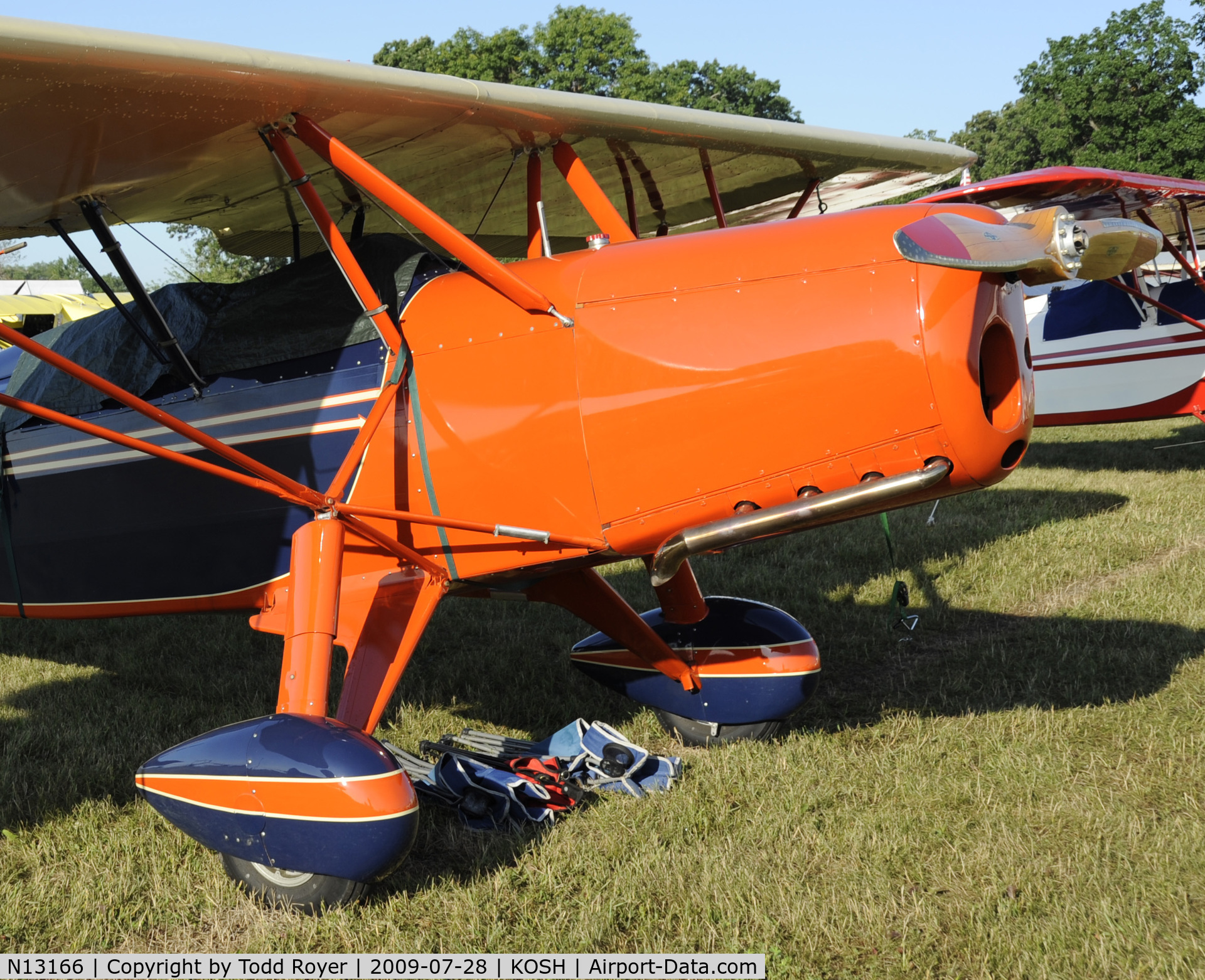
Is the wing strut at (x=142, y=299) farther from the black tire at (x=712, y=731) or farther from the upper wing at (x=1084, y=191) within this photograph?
the upper wing at (x=1084, y=191)

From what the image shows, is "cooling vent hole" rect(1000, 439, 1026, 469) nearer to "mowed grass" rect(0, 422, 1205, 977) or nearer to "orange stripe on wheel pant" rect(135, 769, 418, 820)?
"mowed grass" rect(0, 422, 1205, 977)

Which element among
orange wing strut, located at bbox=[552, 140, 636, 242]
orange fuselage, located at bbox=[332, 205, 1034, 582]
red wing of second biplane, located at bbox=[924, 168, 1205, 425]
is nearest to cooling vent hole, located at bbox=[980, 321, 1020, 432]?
orange fuselage, located at bbox=[332, 205, 1034, 582]

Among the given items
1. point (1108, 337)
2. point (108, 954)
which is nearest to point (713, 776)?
point (108, 954)

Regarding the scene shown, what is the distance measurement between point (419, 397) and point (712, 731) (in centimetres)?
199

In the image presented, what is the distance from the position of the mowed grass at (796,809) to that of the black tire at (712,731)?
0.08 meters

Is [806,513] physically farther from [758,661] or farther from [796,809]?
[758,661]

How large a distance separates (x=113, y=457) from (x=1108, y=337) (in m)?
A: 10.3

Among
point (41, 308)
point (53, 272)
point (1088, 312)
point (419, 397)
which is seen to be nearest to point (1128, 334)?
point (1088, 312)

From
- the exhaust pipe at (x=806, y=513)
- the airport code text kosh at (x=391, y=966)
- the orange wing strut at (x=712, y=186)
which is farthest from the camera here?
the orange wing strut at (x=712, y=186)

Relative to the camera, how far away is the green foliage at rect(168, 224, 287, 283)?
6.16 meters

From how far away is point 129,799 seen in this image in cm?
402

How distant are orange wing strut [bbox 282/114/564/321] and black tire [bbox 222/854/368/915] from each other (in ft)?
6.57

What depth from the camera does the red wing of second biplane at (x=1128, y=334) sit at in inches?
392

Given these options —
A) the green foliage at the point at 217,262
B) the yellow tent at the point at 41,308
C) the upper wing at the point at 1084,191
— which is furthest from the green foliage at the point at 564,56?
the upper wing at the point at 1084,191
